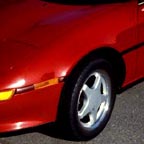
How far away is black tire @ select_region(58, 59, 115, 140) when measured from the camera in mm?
3375

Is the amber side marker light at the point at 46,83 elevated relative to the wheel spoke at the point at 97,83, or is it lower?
elevated

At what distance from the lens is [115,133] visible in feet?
12.5

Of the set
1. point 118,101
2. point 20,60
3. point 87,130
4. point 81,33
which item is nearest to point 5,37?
point 20,60


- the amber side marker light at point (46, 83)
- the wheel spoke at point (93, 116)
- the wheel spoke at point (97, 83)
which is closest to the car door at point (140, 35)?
the wheel spoke at point (97, 83)

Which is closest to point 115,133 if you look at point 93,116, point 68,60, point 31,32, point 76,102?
point 93,116

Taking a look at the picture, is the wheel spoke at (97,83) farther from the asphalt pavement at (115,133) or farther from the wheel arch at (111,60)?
the asphalt pavement at (115,133)

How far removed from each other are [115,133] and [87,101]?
44 cm

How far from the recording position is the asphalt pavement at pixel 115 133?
3.70 m

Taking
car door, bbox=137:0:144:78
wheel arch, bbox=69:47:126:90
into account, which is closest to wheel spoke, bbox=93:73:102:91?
wheel arch, bbox=69:47:126:90

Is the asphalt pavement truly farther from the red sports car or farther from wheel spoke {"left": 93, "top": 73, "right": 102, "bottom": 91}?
wheel spoke {"left": 93, "top": 73, "right": 102, "bottom": 91}

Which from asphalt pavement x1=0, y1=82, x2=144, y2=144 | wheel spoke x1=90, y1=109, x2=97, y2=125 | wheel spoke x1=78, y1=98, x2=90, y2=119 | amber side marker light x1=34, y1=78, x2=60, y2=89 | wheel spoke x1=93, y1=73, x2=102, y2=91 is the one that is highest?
amber side marker light x1=34, y1=78, x2=60, y2=89

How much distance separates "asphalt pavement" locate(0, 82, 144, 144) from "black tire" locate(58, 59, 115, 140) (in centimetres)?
10

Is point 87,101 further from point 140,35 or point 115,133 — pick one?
point 140,35

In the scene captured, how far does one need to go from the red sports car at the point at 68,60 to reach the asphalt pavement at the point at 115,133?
0.11 metres
